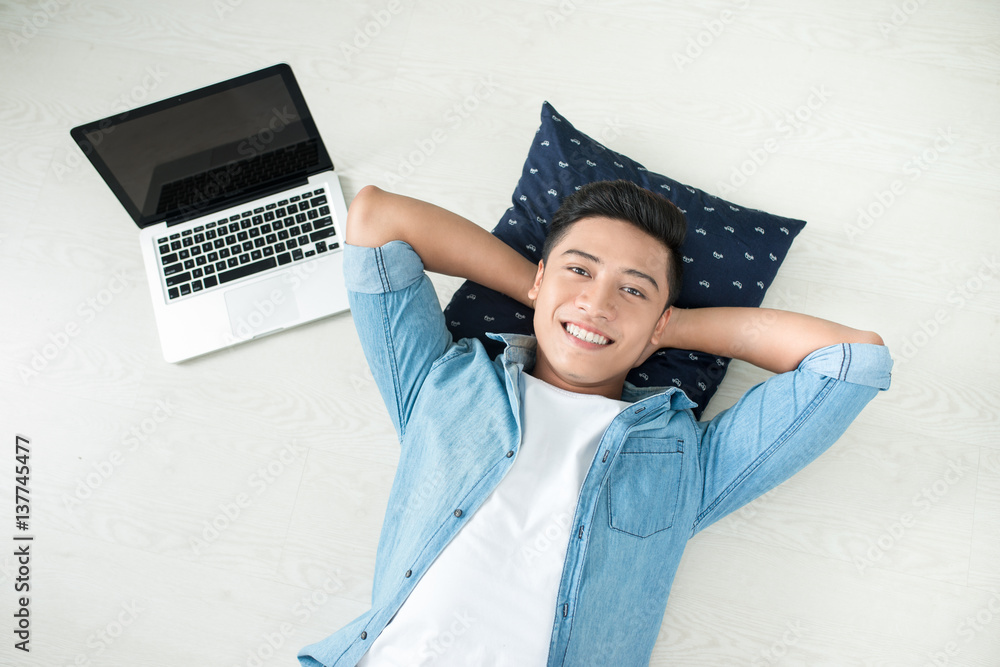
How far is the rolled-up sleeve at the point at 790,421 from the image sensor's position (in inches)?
43.7

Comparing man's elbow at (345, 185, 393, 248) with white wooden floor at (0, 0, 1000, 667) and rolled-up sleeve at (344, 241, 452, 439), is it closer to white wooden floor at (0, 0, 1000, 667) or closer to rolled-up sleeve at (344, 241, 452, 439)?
rolled-up sleeve at (344, 241, 452, 439)

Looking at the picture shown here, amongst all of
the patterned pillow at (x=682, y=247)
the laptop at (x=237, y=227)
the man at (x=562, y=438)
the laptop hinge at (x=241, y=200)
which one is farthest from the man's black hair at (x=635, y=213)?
the laptop hinge at (x=241, y=200)

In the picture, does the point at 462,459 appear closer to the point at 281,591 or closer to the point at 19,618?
the point at 281,591

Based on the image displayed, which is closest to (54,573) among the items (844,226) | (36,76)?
(36,76)

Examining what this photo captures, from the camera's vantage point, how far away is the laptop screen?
4.12 feet

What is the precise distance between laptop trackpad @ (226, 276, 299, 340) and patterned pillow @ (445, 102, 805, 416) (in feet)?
1.27

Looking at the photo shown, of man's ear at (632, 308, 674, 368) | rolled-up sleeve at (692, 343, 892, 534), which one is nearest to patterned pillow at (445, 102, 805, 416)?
man's ear at (632, 308, 674, 368)

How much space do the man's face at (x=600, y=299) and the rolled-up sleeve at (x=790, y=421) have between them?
26cm

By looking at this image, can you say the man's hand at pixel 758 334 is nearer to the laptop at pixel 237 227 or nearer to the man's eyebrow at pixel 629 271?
the man's eyebrow at pixel 629 271

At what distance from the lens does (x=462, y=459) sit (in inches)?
44.4

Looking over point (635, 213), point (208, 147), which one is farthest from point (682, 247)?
point (208, 147)

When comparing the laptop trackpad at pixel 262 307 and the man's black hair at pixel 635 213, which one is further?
the laptop trackpad at pixel 262 307

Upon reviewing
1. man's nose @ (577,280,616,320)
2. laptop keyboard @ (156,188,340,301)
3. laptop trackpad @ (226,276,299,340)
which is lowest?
laptop trackpad @ (226,276,299,340)

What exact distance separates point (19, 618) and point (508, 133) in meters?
1.66
